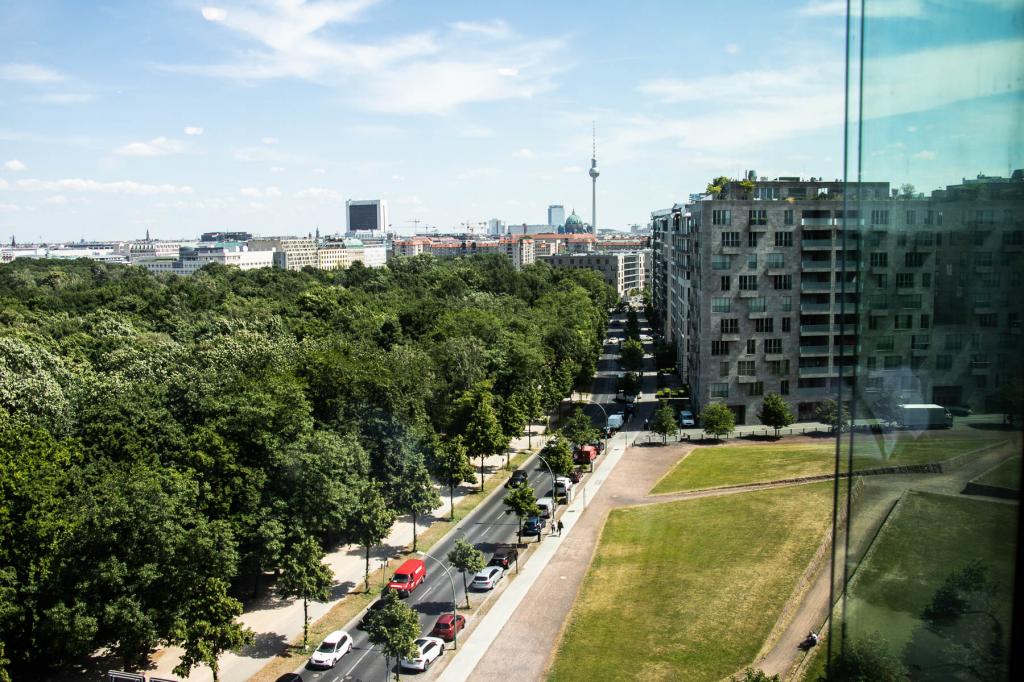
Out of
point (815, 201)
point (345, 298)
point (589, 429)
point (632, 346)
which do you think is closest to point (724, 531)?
point (589, 429)

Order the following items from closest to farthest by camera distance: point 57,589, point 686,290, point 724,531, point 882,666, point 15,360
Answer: point 882,666 < point 57,589 < point 724,531 < point 15,360 < point 686,290

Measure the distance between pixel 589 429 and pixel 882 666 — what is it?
5148cm

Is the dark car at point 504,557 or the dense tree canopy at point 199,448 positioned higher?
the dense tree canopy at point 199,448

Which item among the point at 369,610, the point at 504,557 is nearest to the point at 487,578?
the point at 504,557

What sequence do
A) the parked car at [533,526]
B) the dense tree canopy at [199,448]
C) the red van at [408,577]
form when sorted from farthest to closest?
the parked car at [533,526] → the red van at [408,577] → the dense tree canopy at [199,448]

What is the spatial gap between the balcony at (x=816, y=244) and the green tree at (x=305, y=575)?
156 ft

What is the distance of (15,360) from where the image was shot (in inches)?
1913

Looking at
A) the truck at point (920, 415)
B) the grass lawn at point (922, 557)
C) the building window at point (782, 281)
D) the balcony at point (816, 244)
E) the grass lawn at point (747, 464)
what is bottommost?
the grass lawn at point (747, 464)

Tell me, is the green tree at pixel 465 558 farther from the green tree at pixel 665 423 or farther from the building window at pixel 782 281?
the building window at pixel 782 281

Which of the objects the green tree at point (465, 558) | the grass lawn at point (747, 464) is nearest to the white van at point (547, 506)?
the grass lawn at point (747, 464)

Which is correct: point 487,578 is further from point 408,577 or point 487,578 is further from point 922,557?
point 922,557

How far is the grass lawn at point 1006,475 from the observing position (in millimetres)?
5129

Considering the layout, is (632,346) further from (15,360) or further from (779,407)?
(15,360)

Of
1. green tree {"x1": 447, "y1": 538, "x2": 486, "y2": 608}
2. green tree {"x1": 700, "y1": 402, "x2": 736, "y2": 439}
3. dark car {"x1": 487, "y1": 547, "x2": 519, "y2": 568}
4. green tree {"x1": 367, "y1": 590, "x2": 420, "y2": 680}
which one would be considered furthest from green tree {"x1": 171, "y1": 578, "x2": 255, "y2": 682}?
green tree {"x1": 700, "y1": 402, "x2": 736, "y2": 439}
